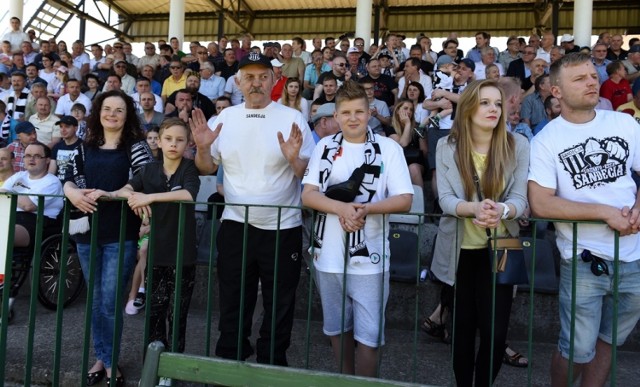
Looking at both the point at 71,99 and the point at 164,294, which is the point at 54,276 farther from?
the point at 71,99

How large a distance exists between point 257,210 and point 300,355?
1.39 metres

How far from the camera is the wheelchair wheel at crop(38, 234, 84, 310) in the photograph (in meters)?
4.78

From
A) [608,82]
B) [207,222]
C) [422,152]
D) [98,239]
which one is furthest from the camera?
[608,82]

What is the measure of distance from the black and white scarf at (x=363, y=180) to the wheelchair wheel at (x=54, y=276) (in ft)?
9.03

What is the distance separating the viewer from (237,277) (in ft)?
10.3

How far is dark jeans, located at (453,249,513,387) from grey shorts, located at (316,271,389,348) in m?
0.38

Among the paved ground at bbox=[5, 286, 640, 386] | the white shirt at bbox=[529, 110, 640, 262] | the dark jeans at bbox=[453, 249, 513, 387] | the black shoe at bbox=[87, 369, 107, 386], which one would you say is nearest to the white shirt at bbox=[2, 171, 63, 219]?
the paved ground at bbox=[5, 286, 640, 386]

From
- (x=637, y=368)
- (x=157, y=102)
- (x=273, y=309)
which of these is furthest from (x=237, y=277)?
(x=157, y=102)

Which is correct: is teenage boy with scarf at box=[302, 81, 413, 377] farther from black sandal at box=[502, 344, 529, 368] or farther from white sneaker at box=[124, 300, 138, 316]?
white sneaker at box=[124, 300, 138, 316]

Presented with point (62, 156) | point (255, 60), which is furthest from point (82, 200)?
point (62, 156)

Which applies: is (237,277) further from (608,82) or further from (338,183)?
(608,82)

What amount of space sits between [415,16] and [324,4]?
11.2ft

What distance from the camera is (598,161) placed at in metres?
2.57

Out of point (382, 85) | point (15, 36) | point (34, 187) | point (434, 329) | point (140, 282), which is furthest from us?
point (15, 36)
